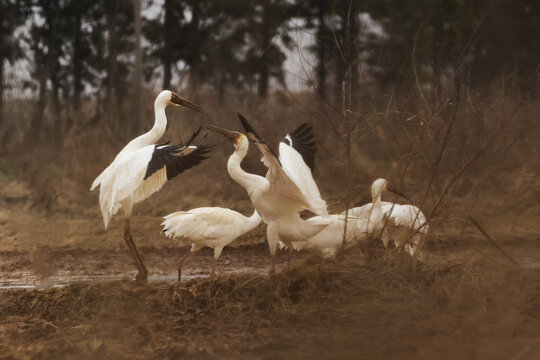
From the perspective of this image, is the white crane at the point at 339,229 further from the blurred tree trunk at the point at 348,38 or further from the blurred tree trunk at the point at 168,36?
the blurred tree trunk at the point at 168,36

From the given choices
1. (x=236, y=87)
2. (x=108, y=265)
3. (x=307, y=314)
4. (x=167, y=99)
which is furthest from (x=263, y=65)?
(x=307, y=314)

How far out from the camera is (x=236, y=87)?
1467 cm

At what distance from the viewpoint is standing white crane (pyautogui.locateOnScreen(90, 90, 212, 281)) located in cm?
650

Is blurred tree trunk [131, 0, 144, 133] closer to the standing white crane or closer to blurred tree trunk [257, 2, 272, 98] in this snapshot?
blurred tree trunk [257, 2, 272, 98]

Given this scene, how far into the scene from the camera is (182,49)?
615 inches

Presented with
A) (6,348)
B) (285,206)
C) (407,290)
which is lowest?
(6,348)

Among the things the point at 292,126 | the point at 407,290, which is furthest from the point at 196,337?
the point at 292,126

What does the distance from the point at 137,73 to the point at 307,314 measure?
9.39 meters

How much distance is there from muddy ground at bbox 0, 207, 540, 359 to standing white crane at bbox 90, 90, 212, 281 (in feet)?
3.57

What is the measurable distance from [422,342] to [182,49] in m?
12.1

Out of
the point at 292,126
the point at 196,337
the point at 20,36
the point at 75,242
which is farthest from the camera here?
the point at 20,36

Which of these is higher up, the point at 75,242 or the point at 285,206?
the point at 285,206

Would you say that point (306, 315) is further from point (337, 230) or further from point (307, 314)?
point (337, 230)

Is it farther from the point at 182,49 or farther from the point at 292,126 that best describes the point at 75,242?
the point at 182,49
